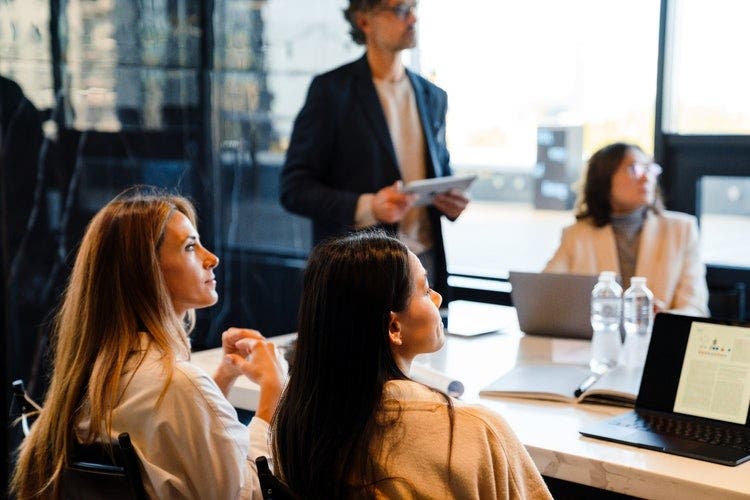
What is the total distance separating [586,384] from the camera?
2209mm

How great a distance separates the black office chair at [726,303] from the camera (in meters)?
3.50

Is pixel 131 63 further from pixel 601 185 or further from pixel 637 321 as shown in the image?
pixel 637 321

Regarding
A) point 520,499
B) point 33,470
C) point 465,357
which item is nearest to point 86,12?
point 465,357

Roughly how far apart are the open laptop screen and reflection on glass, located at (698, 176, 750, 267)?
72.6 inches

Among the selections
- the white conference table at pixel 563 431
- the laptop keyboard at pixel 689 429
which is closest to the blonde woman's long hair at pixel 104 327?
the white conference table at pixel 563 431

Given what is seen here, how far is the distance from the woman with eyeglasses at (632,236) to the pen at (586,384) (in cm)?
95

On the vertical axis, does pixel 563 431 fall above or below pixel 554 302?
below

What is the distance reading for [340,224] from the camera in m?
3.20

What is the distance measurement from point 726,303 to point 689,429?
1.68m

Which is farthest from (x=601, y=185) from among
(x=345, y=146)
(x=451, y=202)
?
(x=345, y=146)

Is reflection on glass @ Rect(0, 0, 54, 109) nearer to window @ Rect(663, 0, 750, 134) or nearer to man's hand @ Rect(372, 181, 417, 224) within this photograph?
man's hand @ Rect(372, 181, 417, 224)

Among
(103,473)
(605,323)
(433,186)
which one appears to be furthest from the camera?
(433,186)

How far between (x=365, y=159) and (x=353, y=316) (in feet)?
6.36

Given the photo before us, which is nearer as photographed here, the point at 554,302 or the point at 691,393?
the point at 691,393
